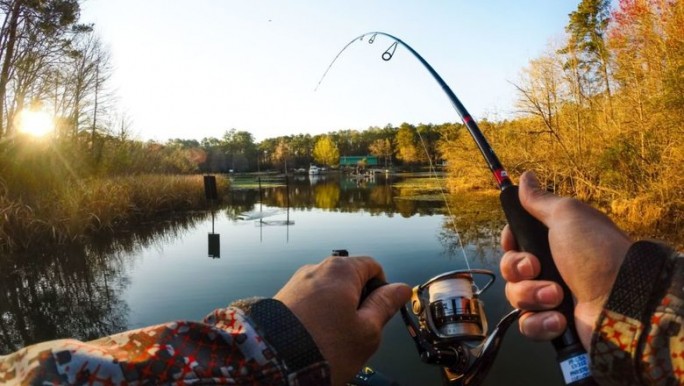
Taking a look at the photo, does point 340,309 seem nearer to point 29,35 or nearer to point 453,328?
point 453,328

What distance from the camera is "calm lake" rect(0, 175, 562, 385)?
4798mm

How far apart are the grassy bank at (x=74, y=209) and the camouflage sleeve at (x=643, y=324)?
1116 centimetres

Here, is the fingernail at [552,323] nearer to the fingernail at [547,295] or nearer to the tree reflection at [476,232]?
the fingernail at [547,295]

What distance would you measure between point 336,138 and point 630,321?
4544 inches

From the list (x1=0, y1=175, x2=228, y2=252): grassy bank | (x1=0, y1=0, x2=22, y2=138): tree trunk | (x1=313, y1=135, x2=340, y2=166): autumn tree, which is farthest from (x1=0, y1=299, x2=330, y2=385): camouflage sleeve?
(x1=313, y1=135, x2=340, y2=166): autumn tree

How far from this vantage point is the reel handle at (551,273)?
1.06 m

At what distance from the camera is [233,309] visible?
2.60ft

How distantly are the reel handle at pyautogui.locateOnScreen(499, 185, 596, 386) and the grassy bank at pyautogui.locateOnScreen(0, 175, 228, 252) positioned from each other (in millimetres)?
10852

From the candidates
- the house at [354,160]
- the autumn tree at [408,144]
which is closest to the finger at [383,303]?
the autumn tree at [408,144]

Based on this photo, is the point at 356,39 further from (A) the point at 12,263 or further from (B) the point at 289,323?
(A) the point at 12,263

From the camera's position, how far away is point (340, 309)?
2.91ft

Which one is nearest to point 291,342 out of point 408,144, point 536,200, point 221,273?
point 536,200

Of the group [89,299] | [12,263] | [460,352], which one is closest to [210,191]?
[12,263]

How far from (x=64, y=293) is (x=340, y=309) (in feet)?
26.0
